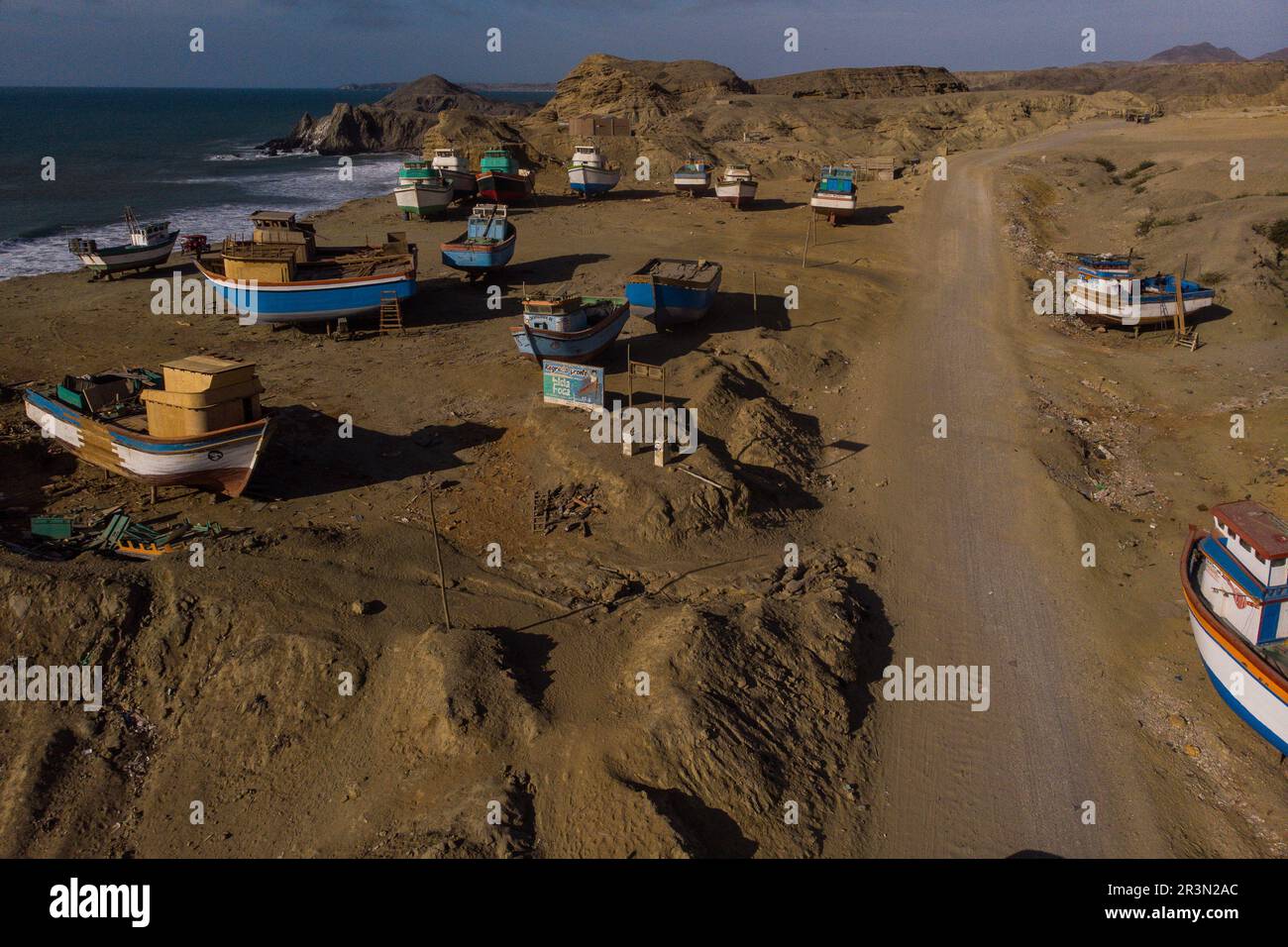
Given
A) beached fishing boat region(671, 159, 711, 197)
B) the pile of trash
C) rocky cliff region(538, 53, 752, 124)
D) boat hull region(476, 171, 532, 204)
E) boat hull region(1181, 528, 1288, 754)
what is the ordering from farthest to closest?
rocky cliff region(538, 53, 752, 124) → beached fishing boat region(671, 159, 711, 197) → boat hull region(476, 171, 532, 204) → the pile of trash → boat hull region(1181, 528, 1288, 754)

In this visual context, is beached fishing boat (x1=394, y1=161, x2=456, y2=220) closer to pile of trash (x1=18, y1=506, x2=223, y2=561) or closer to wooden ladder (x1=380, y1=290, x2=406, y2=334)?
wooden ladder (x1=380, y1=290, x2=406, y2=334)

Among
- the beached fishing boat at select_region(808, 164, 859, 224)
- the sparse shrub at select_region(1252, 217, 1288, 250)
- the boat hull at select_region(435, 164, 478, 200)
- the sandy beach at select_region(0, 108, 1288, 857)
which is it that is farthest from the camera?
the boat hull at select_region(435, 164, 478, 200)

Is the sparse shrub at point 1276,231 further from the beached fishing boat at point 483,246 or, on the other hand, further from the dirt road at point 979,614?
the beached fishing boat at point 483,246

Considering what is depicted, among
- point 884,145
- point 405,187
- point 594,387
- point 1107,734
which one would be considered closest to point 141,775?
point 594,387

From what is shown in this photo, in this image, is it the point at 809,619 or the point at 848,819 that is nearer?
the point at 848,819

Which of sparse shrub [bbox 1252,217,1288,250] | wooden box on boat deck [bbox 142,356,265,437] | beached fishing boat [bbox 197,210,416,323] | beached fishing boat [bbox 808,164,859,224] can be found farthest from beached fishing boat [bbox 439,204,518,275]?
sparse shrub [bbox 1252,217,1288,250]

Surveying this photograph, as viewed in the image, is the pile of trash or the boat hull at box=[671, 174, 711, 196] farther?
the boat hull at box=[671, 174, 711, 196]

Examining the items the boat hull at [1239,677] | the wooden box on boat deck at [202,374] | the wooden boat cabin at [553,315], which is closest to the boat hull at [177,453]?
the wooden box on boat deck at [202,374]

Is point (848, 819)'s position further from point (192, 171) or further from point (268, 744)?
point (192, 171)
